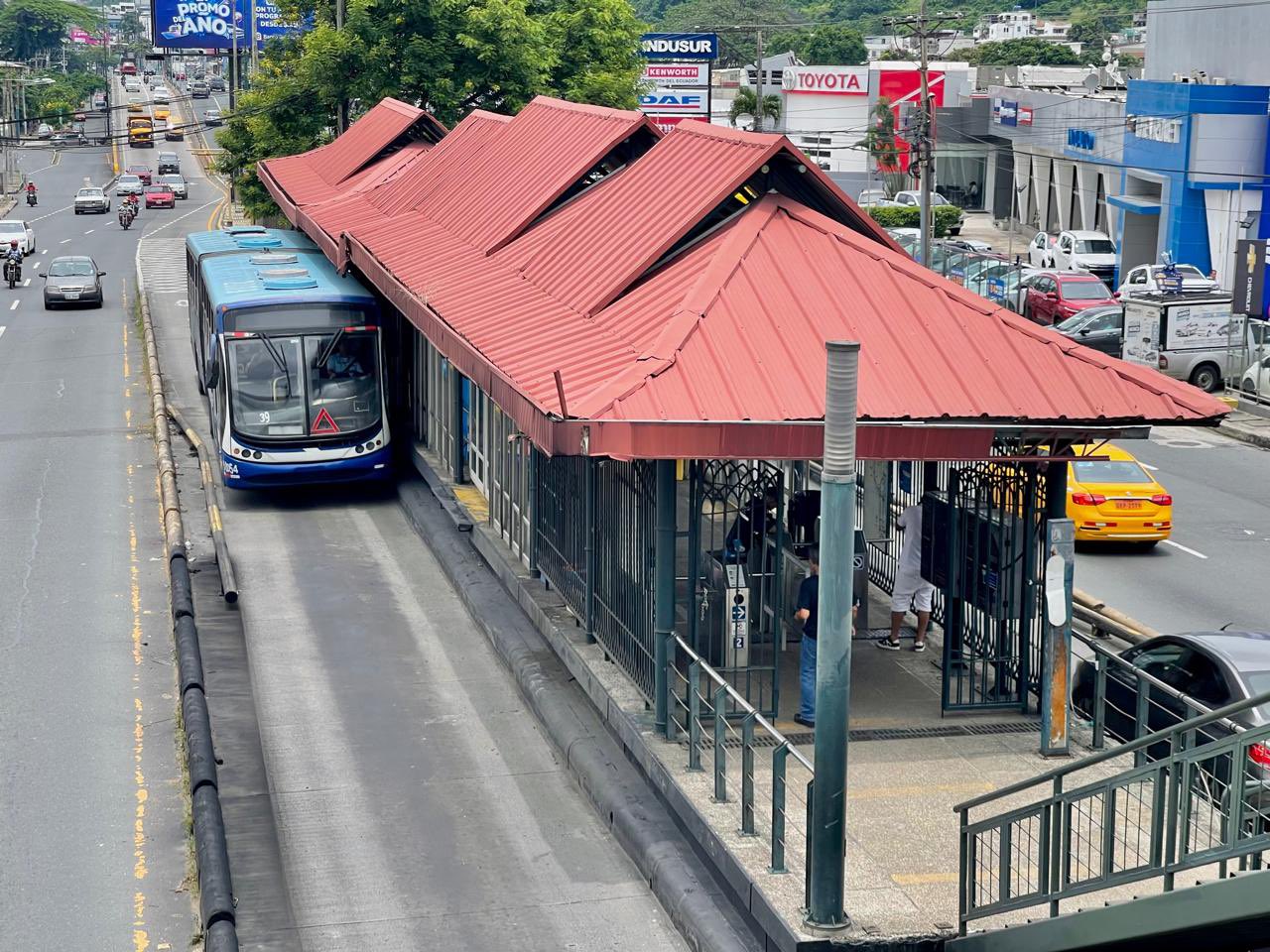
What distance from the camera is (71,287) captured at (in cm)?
4956

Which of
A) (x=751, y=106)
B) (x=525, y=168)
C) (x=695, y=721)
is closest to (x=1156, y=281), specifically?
(x=525, y=168)

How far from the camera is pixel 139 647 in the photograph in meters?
18.0

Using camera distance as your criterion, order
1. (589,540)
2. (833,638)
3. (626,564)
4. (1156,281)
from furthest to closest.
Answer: (1156,281), (589,540), (626,564), (833,638)

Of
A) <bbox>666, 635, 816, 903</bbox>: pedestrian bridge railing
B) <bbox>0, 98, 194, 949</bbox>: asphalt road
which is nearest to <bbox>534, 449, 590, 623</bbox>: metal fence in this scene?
<bbox>666, 635, 816, 903</bbox>: pedestrian bridge railing

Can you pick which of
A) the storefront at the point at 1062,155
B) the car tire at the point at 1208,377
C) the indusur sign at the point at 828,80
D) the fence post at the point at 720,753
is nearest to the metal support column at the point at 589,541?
the fence post at the point at 720,753

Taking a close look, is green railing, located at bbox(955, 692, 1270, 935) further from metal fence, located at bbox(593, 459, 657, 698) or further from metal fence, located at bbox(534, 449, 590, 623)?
metal fence, located at bbox(534, 449, 590, 623)

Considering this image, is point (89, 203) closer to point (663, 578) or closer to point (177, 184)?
point (177, 184)

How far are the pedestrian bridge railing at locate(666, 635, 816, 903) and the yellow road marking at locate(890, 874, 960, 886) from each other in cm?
59

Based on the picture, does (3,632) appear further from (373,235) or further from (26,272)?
(26,272)

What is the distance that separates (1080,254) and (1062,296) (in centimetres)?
1225

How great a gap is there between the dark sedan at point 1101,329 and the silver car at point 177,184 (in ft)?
218

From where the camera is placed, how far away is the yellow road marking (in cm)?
1066

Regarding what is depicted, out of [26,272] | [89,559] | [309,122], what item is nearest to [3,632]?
[89,559]

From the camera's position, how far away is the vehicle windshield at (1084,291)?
143 ft
